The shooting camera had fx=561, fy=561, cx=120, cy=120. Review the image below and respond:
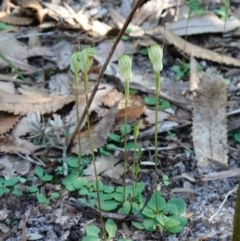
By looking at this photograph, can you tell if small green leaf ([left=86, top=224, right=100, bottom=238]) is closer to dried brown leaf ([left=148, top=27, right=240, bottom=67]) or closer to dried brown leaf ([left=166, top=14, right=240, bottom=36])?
dried brown leaf ([left=148, top=27, right=240, bottom=67])

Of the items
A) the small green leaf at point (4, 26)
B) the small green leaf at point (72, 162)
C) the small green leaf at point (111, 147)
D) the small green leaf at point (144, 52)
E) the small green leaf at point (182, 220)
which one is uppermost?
the small green leaf at point (4, 26)

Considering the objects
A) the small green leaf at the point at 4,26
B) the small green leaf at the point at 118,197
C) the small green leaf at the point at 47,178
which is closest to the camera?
the small green leaf at the point at 118,197

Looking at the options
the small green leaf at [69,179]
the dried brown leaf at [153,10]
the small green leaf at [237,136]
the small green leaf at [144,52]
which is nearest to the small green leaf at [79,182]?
the small green leaf at [69,179]

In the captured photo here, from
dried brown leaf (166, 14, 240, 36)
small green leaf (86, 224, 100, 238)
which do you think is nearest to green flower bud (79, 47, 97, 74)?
small green leaf (86, 224, 100, 238)

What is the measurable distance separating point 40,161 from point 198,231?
0.55 metres

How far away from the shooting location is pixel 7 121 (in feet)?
6.15

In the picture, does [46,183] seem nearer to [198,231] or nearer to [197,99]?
[198,231]

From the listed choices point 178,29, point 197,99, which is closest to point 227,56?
point 178,29

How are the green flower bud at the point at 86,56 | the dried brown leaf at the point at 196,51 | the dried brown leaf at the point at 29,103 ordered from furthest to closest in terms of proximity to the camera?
the dried brown leaf at the point at 196,51 → the dried brown leaf at the point at 29,103 → the green flower bud at the point at 86,56

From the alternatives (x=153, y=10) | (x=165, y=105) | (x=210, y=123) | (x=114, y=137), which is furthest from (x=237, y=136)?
(x=153, y=10)

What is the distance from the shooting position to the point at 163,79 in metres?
2.20

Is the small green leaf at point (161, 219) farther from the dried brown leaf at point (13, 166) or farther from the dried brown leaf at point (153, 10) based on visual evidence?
the dried brown leaf at point (153, 10)

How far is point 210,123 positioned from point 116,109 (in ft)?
1.05

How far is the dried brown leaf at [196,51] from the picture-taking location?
2278 mm
